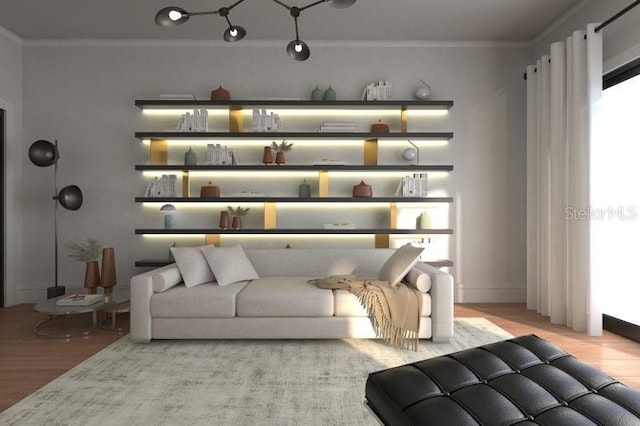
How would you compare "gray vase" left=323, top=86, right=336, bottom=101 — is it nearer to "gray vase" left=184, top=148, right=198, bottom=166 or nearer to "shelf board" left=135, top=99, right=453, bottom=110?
"shelf board" left=135, top=99, right=453, bottom=110

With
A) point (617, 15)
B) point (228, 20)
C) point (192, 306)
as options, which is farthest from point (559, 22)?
point (192, 306)

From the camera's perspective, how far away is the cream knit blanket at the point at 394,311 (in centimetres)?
363

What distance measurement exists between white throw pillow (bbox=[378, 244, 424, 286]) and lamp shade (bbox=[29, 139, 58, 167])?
12.0 feet

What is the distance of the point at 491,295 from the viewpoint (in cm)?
554

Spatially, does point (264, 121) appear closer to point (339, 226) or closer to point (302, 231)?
point (302, 231)

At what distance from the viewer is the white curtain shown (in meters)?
4.07

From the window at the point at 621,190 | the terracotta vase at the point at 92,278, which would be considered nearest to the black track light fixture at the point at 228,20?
the terracotta vase at the point at 92,278

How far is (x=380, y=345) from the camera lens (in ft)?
12.1

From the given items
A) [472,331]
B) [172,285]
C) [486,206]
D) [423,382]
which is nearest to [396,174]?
[486,206]

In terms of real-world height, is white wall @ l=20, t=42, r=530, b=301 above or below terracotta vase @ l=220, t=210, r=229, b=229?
above

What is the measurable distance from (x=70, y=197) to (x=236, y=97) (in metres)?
2.11

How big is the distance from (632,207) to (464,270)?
1985 mm

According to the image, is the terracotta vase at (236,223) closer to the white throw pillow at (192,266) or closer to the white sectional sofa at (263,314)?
the white throw pillow at (192,266)

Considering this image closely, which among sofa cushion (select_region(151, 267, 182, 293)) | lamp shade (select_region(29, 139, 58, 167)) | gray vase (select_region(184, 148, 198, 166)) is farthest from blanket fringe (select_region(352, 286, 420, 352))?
lamp shade (select_region(29, 139, 58, 167))
